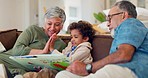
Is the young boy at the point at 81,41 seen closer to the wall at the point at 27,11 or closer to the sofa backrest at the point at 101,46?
the sofa backrest at the point at 101,46

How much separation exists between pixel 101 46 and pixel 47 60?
45 centimetres

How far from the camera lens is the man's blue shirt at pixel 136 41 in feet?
4.12

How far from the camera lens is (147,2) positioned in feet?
10.2

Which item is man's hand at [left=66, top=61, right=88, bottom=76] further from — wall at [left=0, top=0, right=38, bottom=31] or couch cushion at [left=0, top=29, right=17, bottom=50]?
wall at [left=0, top=0, right=38, bottom=31]

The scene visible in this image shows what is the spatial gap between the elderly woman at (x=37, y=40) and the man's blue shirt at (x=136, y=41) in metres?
0.66

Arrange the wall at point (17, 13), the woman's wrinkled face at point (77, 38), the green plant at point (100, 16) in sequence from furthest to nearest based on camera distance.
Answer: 1. the wall at point (17, 13)
2. the green plant at point (100, 16)
3. the woman's wrinkled face at point (77, 38)

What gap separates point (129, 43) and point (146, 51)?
14 centimetres

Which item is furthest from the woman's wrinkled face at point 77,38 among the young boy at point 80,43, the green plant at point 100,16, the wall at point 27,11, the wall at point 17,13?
the wall at point 17,13

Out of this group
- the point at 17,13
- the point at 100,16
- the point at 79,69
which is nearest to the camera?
the point at 79,69

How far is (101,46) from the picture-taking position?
69.0 inches

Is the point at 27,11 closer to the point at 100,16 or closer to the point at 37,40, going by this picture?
the point at 100,16

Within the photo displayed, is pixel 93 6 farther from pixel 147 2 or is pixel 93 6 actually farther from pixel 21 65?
pixel 21 65

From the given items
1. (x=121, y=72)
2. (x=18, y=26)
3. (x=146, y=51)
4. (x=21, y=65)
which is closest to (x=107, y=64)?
(x=121, y=72)

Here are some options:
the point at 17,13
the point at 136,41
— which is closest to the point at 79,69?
the point at 136,41
